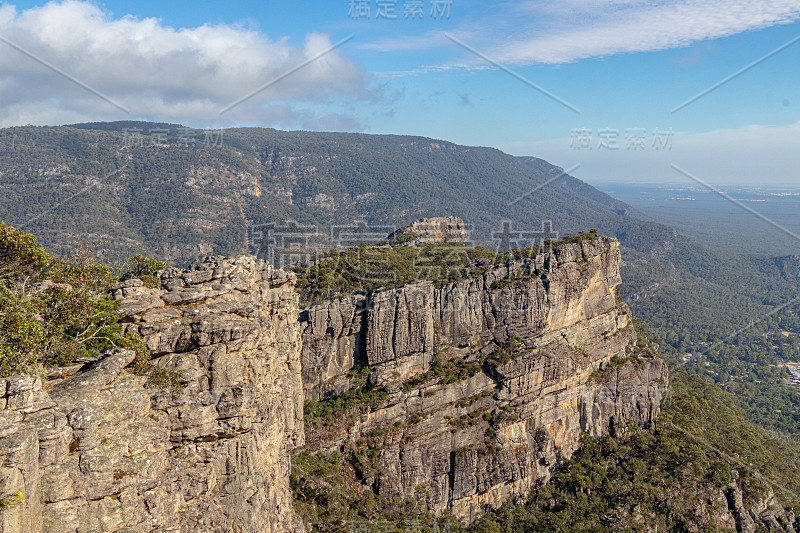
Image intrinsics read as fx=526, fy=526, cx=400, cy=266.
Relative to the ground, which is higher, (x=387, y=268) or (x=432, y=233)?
(x=432, y=233)

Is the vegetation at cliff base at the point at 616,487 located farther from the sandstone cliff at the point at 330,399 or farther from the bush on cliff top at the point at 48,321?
the bush on cliff top at the point at 48,321

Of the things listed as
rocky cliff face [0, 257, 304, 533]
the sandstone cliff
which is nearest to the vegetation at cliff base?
the sandstone cliff

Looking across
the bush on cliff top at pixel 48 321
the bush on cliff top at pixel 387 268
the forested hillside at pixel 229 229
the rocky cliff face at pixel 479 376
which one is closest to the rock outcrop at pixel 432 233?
the bush on cliff top at pixel 387 268

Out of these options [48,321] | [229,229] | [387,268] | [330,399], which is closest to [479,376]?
[330,399]

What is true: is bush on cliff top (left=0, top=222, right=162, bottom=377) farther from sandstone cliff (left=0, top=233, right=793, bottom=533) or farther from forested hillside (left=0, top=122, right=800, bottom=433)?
forested hillside (left=0, top=122, right=800, bottom=433)

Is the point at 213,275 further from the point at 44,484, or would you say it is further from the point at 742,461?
the point at 742,461

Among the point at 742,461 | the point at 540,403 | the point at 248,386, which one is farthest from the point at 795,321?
the point at 248,386

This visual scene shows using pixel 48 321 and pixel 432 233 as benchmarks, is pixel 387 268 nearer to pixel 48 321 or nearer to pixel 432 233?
pixel 432 233
